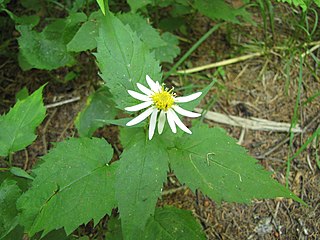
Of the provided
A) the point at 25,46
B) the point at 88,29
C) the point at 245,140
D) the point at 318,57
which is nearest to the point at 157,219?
the point at 245,140

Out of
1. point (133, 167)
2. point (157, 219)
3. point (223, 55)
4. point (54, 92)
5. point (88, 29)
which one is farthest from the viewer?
point (223, 55)

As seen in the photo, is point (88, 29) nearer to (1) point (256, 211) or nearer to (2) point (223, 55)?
(2) point (223, 55)

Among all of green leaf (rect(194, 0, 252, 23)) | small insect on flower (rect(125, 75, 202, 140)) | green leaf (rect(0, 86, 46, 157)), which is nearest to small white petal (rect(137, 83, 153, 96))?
small insect on flower (rect(125, 75, 202, 140))

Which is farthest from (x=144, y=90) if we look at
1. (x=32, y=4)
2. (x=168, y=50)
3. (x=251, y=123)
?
(x=32, y=4)

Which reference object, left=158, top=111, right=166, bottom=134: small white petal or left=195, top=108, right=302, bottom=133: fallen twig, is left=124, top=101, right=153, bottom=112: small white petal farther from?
left=195, top=108, right=302, bottom=133: fallen twig

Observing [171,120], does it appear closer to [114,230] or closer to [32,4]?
[114,230]

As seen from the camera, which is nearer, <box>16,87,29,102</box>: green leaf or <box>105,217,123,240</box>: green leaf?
<box>105,217,123,240</box>: green leaf
